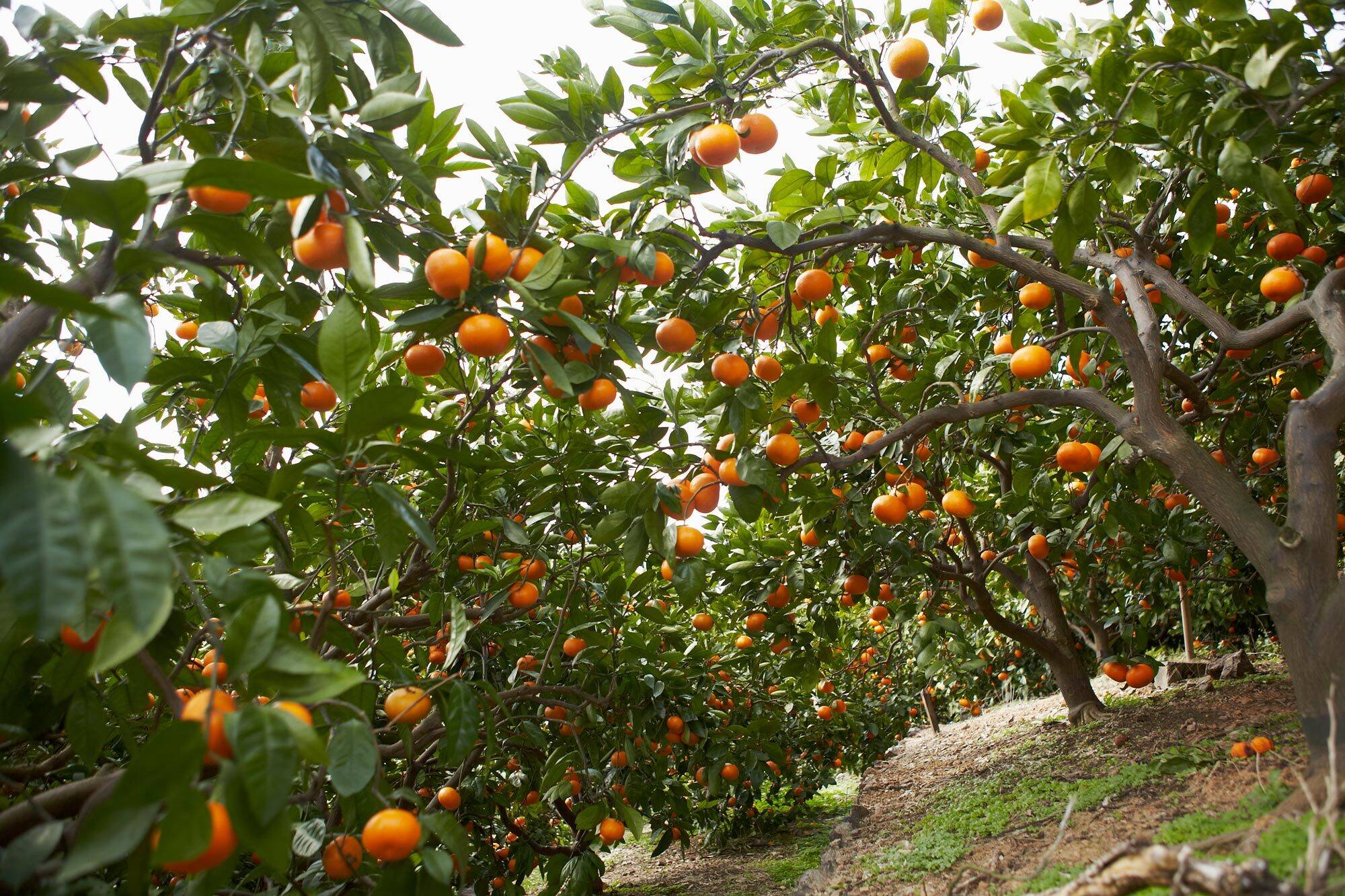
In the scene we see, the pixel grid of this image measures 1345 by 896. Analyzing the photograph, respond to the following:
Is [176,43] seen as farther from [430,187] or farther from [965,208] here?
[965,208]

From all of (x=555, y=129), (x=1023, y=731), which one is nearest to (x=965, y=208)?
(x=555, y=129)

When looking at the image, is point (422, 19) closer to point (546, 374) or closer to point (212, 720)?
point (546, 374)

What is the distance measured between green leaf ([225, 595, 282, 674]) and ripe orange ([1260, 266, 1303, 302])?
10.0 ft

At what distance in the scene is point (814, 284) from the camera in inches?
92.7

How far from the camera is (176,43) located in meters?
1.47

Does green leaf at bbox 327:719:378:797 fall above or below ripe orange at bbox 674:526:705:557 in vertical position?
below

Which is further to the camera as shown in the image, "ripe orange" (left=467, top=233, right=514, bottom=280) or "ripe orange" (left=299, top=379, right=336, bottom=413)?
"ripe orange" (left=299, top=379, right=336, bottom=413)

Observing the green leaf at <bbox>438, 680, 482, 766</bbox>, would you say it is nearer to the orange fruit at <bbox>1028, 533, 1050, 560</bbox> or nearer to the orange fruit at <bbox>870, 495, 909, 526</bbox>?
the orange fruit at <bbox>870, 495, 909, 526</bbox>

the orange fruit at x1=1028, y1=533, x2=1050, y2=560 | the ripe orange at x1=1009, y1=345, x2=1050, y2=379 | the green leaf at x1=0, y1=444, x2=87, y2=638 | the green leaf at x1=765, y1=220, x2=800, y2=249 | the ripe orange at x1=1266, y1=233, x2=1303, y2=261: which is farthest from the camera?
the orange fruit at x1=1028, y1=533, x2=1050, y2=560

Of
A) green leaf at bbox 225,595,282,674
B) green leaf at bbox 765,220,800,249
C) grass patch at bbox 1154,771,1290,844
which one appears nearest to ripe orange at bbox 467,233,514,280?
green leaf at bbox 765,220,800,249

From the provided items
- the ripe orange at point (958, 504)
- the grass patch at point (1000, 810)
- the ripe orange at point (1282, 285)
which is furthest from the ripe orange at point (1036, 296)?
the grass patch at point (1000, 810)

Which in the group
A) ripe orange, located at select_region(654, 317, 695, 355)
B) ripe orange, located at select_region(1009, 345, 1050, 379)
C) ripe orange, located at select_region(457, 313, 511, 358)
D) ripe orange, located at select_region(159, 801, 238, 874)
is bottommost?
ripe orange, located at select_region(159, 801, 238, 874)

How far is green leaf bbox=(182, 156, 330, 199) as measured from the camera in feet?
3.44

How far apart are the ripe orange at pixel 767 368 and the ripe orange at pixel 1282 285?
1698 mm
